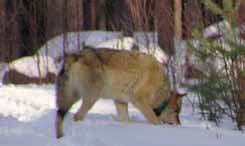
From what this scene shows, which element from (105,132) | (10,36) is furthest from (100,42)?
(105,132)

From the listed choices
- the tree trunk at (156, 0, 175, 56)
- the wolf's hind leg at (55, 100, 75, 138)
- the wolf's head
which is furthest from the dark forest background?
the wolf's hind leg at (55, 100, 75, 138)

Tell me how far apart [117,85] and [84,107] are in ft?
1.98

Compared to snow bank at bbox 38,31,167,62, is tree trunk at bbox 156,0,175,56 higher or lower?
higher

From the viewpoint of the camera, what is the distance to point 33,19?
17125 millimetres

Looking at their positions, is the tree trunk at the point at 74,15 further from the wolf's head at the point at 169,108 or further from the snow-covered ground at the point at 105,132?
the wolf's head at the point at 169,108

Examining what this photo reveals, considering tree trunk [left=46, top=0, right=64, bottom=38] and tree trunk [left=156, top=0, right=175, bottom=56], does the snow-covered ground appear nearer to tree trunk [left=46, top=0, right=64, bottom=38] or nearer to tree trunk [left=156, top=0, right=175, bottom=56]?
tree trunk [left=156, top=0, right=175, bottom=56]

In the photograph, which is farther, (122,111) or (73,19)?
(73,19)

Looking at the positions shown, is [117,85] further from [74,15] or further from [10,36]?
[10,36]

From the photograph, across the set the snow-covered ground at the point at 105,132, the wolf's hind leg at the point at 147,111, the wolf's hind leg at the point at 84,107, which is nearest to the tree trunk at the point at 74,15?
the snow-covered ground at the point at 105,132

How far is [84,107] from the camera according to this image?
31.1 feet

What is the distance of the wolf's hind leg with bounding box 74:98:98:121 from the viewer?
9.41 meters

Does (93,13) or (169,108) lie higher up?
(93,13)

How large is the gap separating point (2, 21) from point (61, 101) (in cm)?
824

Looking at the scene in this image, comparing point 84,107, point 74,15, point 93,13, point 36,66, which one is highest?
point 74,15
